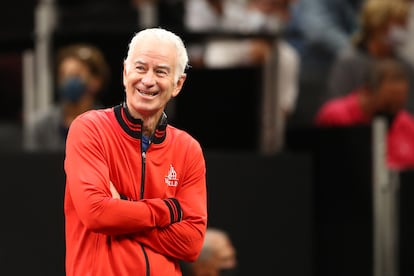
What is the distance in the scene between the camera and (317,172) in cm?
749

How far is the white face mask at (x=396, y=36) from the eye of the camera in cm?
806

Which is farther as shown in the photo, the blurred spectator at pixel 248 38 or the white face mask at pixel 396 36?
the white face mask at pixel 396 36

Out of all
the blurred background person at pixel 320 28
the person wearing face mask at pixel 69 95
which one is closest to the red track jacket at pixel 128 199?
the person wearing face mask at pixel 69 95

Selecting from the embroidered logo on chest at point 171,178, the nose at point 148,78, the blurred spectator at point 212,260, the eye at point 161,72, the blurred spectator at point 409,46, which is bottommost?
the blurred spectator at point 212,260

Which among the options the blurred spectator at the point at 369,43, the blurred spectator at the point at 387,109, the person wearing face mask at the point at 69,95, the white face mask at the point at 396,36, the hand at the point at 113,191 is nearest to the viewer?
the hand at the point at 113,191

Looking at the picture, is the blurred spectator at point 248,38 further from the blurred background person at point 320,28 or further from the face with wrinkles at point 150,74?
the face with wrinkles at point 150,74

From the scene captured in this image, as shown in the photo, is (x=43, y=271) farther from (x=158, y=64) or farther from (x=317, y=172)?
(x=158, y=64)

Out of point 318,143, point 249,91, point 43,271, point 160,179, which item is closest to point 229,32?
point 249,91

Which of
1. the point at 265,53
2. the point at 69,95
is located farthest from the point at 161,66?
the point at 265,53

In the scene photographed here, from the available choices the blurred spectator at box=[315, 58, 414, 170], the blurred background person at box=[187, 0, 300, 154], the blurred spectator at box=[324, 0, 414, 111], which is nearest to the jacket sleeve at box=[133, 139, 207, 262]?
the blurred background person at box=[187, 0, 300, 154]

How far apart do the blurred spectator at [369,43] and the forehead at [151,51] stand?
4.24 m

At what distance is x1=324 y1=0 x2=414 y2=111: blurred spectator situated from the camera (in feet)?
25.8

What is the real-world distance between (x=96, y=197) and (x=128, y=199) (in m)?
0.15

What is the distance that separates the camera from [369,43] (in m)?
7.94
